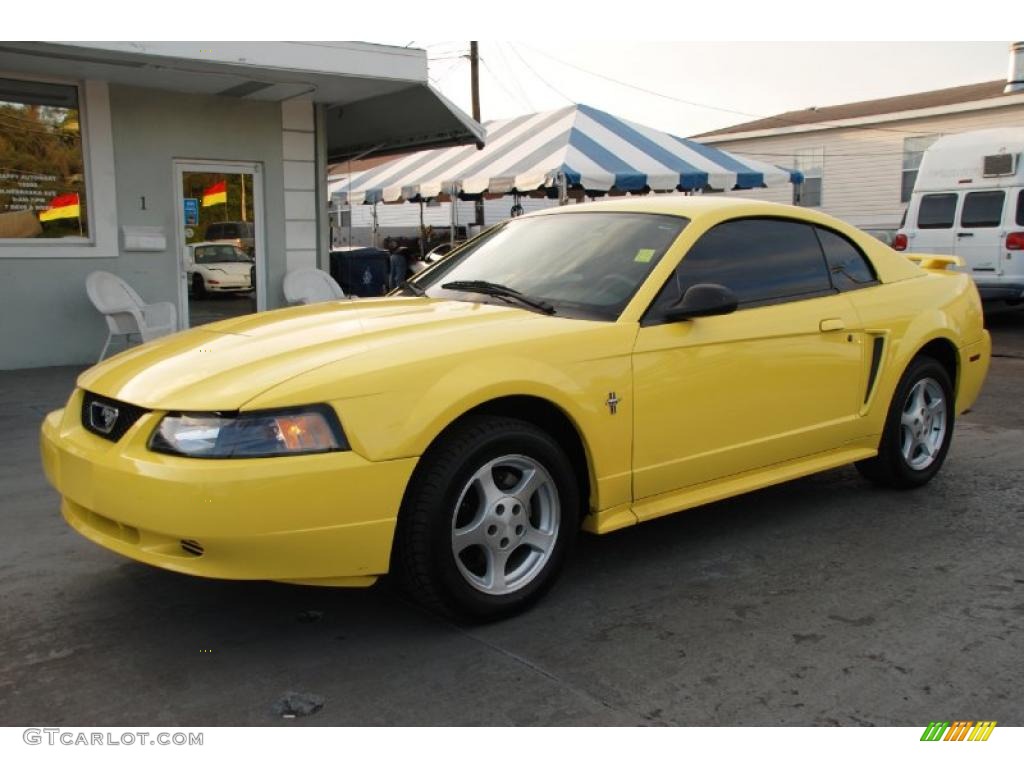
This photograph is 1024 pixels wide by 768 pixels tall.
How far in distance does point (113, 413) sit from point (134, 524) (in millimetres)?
506

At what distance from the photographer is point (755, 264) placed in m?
4.43

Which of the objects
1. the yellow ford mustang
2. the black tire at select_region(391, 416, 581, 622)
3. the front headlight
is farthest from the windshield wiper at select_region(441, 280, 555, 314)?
the front headlight

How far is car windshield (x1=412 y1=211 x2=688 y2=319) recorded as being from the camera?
400cm

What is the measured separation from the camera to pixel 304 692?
2.98 m

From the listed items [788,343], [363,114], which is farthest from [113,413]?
[363,114]

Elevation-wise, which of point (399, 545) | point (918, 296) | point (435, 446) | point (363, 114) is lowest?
point (399, 545)

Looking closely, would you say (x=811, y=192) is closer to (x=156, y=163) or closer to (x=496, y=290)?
(x=156, y=163)

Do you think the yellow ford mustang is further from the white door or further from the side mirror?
the white door

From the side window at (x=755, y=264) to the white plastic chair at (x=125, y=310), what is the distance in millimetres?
6359

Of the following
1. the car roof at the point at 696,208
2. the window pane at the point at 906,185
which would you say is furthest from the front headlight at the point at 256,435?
the window pane at the point at 906,185

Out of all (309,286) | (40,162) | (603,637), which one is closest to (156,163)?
(40,162)

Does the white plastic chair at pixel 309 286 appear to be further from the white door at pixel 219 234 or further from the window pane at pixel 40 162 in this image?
the window pane at pixel 40 162

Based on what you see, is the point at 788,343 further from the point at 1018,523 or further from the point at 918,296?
the point at 1018,523

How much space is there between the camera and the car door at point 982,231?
14.2 metres
